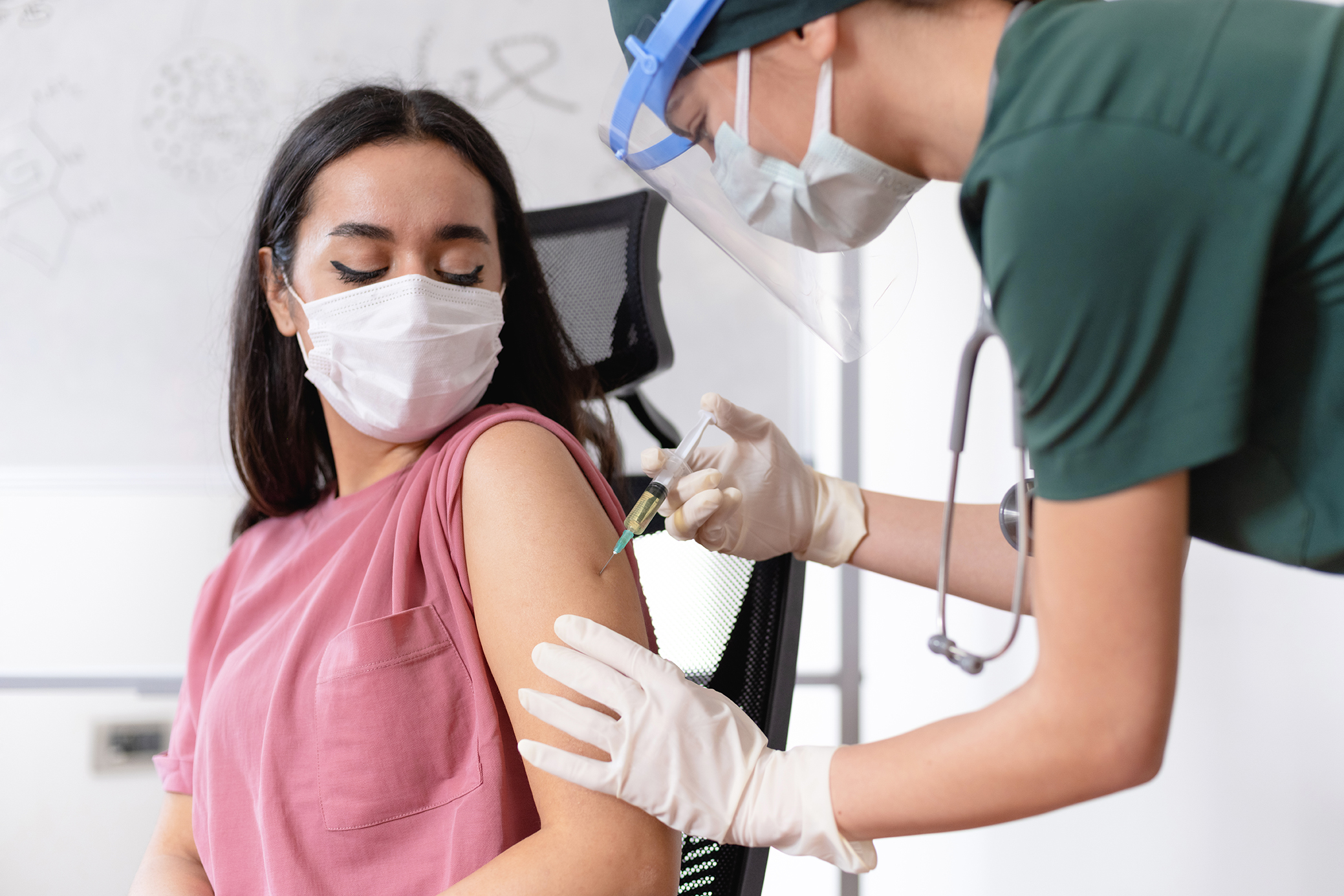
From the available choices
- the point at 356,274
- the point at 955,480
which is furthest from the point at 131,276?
the point at 955,480

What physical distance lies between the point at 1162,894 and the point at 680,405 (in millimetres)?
1415

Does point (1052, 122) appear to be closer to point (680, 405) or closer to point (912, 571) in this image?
point (912, 571)

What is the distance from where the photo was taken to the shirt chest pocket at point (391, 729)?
0.91 m

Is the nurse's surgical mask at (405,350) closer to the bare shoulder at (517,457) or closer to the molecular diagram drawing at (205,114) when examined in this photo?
the bare shoulder at (517,457)

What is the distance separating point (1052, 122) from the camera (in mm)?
537

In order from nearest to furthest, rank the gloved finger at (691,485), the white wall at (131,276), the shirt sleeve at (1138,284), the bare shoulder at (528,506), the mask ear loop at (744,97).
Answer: the shirt sleeve at (1138,284) → the mask ear loop at (744,97) → the bare shoulder at (528,506) → the gloved finger at (691,485) → the white wall at (131,276)

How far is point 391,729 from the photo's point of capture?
91cm

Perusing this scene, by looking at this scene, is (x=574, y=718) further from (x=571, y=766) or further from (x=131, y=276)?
(x=131, y=276)

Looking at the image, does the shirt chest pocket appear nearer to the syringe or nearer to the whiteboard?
the syringe

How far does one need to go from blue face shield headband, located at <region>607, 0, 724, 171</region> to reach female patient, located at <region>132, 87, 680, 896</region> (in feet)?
1.10

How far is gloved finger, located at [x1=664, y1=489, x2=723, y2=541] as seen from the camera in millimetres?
943

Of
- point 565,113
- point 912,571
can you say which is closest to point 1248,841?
point 912,571

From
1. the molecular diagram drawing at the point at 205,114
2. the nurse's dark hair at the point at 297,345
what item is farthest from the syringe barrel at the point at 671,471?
the molecular diagram drawing at the point at 205,114

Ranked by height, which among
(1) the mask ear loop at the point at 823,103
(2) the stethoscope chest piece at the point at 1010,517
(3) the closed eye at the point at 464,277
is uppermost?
(1) the mask ear loop at the point at 823,103
